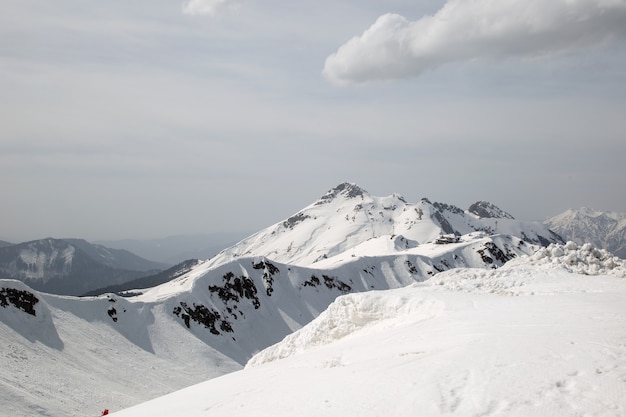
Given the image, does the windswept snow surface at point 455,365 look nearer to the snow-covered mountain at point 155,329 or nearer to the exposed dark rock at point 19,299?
the snow-covered mountain at point 155,329

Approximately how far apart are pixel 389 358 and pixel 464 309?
23.3ft

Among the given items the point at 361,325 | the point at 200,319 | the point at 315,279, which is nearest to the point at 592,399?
the point at 361,325

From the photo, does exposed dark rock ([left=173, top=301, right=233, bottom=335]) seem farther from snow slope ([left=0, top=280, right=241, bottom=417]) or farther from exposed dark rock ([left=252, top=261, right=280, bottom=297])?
exposed dark rock ([left=252, top=261, right=280, bottom=297])

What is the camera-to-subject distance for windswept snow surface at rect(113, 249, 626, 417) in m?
9.05

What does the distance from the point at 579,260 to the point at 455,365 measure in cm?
2536

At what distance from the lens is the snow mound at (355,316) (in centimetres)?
2061

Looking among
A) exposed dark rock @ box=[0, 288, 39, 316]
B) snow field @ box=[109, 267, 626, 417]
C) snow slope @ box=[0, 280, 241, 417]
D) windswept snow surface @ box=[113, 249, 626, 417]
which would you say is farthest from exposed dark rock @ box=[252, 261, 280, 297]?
snow field @ box=[109, 267, 626, 417]

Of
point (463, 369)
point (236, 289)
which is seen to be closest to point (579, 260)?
point (463, 369)

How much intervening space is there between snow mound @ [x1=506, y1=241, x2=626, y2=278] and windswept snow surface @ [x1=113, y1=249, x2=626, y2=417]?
7.39 meters

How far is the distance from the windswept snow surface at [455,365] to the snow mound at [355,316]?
67 millimetres

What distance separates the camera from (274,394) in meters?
11.6

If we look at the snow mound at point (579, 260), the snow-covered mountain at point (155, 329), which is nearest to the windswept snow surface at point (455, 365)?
the snow mound at point (579, 260)

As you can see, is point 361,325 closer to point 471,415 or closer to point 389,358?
point 389,358

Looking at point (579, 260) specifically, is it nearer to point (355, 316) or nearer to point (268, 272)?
point (355, 316)
